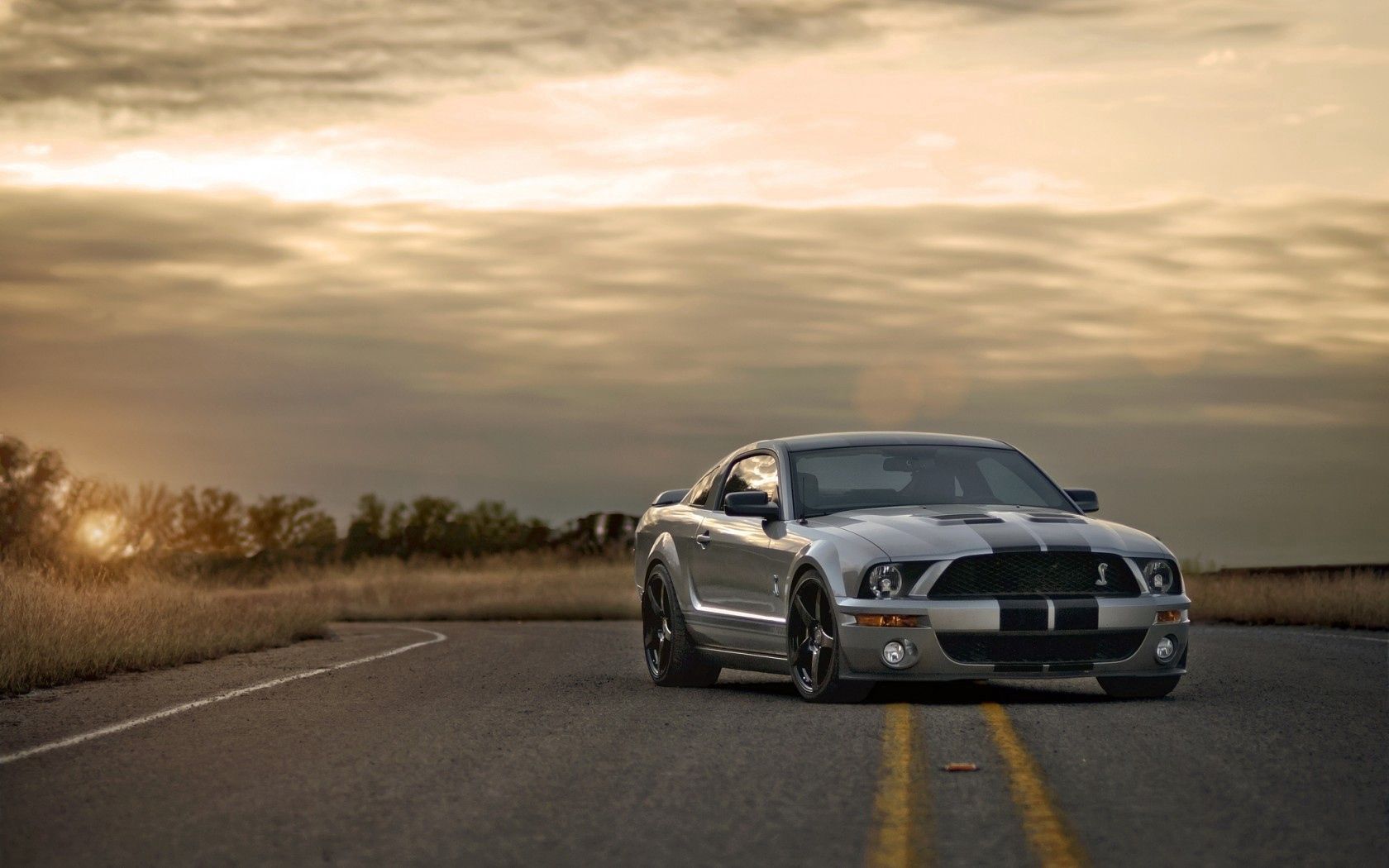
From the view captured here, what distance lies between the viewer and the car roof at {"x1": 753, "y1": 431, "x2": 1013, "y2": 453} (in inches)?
484

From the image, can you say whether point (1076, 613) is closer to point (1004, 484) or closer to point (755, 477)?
point (1004, 484)

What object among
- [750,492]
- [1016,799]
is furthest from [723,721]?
[1016,799]

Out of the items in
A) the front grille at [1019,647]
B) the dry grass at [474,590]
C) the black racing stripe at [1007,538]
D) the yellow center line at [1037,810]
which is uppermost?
the black racing stripe at [1007,538]

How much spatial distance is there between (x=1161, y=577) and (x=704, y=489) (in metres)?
3.77

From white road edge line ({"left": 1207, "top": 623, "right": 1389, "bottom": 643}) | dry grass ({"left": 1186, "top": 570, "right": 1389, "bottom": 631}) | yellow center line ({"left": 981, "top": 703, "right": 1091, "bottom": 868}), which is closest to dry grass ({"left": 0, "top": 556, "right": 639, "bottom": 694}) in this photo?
yellow center line ({"left": 981, "top": 703, "right": 1091, "bottom": 868})

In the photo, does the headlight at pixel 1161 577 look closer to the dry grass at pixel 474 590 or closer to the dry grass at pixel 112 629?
the dry grass at pixel 112 629

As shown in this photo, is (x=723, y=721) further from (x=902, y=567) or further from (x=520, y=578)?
(x=520, y=578)

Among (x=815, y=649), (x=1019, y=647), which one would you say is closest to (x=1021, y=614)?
(x=1019, y=647)

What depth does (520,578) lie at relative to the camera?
39.6 meters

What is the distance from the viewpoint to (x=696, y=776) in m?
7.72

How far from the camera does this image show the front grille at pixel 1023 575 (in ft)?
34.1

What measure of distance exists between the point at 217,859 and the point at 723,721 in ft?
14.3

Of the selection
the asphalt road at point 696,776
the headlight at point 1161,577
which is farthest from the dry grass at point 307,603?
the headlight at point 1161,577

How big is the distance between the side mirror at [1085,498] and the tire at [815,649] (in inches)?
87.6
